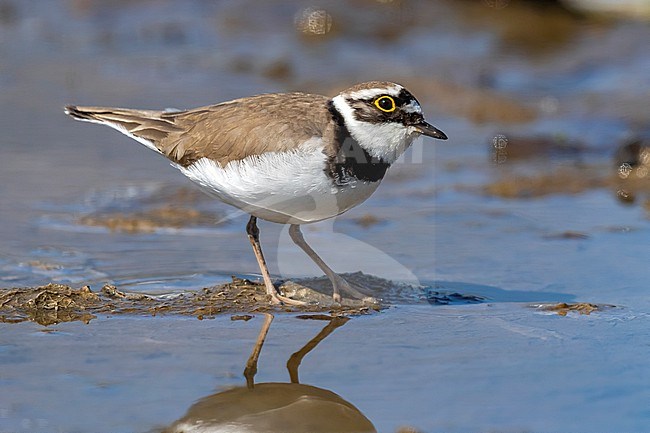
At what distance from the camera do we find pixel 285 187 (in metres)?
5.95

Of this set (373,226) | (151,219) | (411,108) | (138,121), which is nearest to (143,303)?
(138,121)

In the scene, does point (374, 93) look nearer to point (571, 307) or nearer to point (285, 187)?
point (285, 187)

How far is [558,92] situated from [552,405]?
7.91 metres

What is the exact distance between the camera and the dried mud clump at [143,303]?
5.86 meters

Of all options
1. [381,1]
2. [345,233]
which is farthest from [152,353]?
[381,1]

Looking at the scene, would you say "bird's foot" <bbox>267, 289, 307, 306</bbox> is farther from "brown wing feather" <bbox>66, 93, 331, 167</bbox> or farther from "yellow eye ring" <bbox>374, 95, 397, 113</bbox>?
"yellow eye ring" <bbox>374, 95, 397, 113</bbox>

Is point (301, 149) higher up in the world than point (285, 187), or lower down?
higher up

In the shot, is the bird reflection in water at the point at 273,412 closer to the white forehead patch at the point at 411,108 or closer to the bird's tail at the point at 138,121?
the white forehead patch at the point at 411,108

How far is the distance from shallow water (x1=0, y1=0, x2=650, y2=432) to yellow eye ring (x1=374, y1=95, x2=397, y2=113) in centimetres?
115

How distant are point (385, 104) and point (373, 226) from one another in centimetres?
Result: 193

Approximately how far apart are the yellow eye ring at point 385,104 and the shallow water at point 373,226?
45.4 inches

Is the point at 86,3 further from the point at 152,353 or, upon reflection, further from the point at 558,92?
the point at 152,353

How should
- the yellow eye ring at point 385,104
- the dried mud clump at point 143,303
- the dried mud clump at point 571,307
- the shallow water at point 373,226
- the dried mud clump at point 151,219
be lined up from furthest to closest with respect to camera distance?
the dried mud clump at point 151,219, the yellow eye ring at point 385,104, the dried mud clump at point 571,307, the dried mud clump at point 143,303, the shallow water at point 373,226

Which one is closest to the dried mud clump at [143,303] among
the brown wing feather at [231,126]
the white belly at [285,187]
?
the white belly at [285,187]
